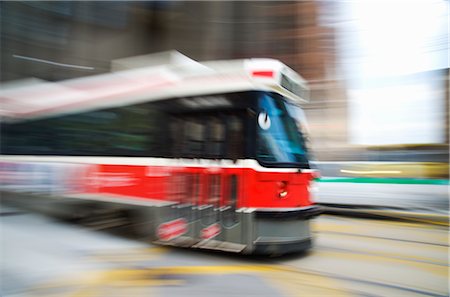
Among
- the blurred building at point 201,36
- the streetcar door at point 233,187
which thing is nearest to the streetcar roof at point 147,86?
the streetcar door at point 233,187

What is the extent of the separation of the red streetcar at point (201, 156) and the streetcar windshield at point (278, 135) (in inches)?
0.5

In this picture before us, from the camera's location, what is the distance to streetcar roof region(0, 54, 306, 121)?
4945mm

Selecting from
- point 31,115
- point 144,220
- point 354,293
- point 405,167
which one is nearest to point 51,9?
point 31,115

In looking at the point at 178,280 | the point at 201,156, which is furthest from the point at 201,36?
the point at 178,280

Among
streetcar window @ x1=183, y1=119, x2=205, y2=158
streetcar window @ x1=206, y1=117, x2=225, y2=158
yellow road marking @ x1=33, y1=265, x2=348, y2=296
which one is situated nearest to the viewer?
yellow road marking @ x1=33, y1=265, x2=348, y2=296

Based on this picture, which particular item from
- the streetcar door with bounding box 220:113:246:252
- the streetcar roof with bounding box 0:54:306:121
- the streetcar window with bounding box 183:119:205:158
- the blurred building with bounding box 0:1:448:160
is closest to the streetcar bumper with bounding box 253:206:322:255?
the streetcar door with bounding box 220:113:246:252

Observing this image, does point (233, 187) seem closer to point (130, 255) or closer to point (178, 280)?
point (178, 280)

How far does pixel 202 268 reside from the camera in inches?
182

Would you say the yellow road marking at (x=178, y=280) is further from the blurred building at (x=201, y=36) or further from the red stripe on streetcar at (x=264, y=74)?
the blurred building at (x=201, y=36)

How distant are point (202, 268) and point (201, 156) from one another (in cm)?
137

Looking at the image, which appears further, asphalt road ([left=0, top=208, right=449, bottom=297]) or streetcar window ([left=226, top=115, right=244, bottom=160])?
streetcar window ([left=226, top=115, right=244, bottom=160])

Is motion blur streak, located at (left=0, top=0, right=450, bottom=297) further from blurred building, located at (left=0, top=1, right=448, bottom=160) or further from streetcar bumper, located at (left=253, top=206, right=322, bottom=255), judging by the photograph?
blurred building, located at (left=0, top=1, right=448, bottom=160)

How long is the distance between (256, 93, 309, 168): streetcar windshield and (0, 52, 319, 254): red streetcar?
0.04 ft

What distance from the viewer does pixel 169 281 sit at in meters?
4.16
